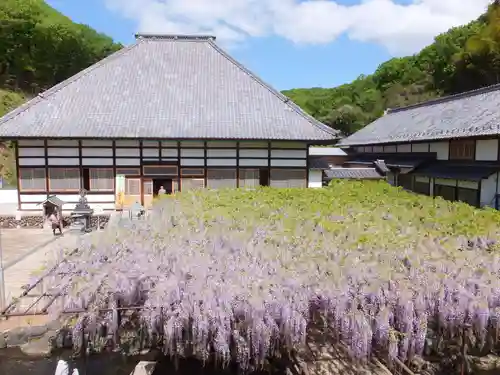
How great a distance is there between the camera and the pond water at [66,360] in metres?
5.15

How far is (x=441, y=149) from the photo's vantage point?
16.3m

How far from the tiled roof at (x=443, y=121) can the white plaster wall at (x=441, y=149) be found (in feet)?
1.77

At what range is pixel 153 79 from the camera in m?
17.2

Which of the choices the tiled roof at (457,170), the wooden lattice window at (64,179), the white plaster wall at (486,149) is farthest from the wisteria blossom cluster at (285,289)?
the wooden lattice window at (64,179)

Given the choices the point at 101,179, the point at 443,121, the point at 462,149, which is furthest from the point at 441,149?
the point at 101,179

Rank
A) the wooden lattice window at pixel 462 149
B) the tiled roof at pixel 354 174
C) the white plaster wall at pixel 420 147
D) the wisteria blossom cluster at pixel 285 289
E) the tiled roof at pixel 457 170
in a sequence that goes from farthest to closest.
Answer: the tiled roof at pixel 354 174 → the white plaster wall at pixel 420 147 → the wooden lattice window at pixel 462 149 → the tiled roof at pixel 457 170 → the wisteria blossom cluster at pixel 285 289

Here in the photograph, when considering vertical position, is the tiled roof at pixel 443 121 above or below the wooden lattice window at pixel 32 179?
above

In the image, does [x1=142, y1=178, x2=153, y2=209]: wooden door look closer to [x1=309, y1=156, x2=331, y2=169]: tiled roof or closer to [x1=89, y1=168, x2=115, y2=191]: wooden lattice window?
[x1=89, y1=168, x2=115, y2=191]: wooden lattice window

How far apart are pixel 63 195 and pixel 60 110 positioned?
10.9 ft

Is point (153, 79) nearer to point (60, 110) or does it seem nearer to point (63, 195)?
point (60, 110)

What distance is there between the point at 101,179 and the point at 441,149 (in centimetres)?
1352

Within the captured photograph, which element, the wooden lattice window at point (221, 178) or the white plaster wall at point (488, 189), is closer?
the white plaster wall at point (488, 189)

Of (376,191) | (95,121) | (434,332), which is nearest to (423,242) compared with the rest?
(434,332)

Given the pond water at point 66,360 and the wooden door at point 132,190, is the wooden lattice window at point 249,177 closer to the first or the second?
the wooden door at point 132,190
